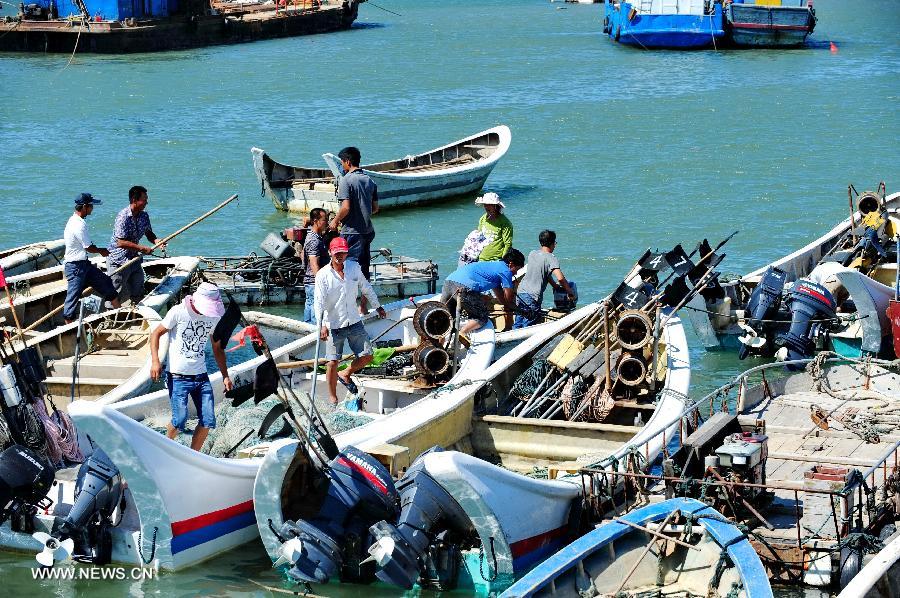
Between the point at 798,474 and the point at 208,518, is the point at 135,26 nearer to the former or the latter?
the point at 208,518

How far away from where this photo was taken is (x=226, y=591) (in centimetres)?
1041

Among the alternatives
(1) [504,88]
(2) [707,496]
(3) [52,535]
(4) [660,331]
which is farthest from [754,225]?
(1) [504,88]

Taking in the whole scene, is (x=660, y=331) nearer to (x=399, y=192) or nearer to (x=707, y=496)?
(x=707, y=496)

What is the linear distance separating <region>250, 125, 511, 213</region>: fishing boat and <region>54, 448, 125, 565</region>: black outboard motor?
13.9 meters

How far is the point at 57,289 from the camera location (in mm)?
16188

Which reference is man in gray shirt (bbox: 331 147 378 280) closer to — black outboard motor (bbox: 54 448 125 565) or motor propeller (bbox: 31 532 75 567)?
black outboard motor (bbox: 54 448 125 565)

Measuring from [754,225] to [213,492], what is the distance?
1808 centimetres

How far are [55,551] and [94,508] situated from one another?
1.43ft

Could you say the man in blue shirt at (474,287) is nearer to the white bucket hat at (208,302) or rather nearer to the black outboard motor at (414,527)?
the white bucket hat at (208,302)

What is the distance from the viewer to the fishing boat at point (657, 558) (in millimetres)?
9336

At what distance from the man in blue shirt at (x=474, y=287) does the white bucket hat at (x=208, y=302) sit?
291 centimetres

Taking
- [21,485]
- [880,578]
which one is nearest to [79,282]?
[21,485]

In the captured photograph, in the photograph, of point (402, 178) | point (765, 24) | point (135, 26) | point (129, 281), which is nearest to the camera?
point (129, 281)

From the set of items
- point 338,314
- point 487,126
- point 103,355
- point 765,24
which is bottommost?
point 487,126
